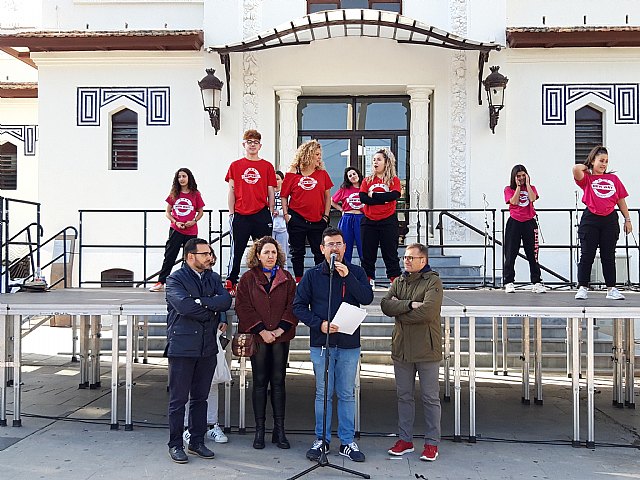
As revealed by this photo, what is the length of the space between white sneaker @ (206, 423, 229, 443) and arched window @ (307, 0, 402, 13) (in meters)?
9.34

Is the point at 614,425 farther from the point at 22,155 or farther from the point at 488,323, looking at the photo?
the point at 22,155

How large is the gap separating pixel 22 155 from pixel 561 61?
13.0m

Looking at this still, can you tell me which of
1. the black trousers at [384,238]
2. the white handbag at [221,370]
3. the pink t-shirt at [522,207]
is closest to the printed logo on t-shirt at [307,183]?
the black trousers at [384,238]

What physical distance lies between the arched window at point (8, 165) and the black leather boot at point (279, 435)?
14236 mm

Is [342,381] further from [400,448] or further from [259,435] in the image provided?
[259,435]

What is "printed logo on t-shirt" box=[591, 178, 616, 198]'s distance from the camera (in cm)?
815

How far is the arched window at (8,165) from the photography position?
60.7ft

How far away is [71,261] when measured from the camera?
45.5 ft

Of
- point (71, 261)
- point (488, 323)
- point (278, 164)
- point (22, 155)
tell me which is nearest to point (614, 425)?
point (488, 323)

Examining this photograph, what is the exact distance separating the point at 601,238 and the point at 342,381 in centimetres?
382

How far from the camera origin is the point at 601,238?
8.24 metres

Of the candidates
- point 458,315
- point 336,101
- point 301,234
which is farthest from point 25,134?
point 458,315

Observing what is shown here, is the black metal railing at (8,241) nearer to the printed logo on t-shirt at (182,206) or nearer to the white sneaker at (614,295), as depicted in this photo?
the printed logo on t-shirt at (182,206)

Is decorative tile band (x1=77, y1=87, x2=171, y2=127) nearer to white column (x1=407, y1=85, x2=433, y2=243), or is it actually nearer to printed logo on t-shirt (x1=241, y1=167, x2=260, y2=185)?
white column (x1=407, y1=85, x2=433, y2=243)
